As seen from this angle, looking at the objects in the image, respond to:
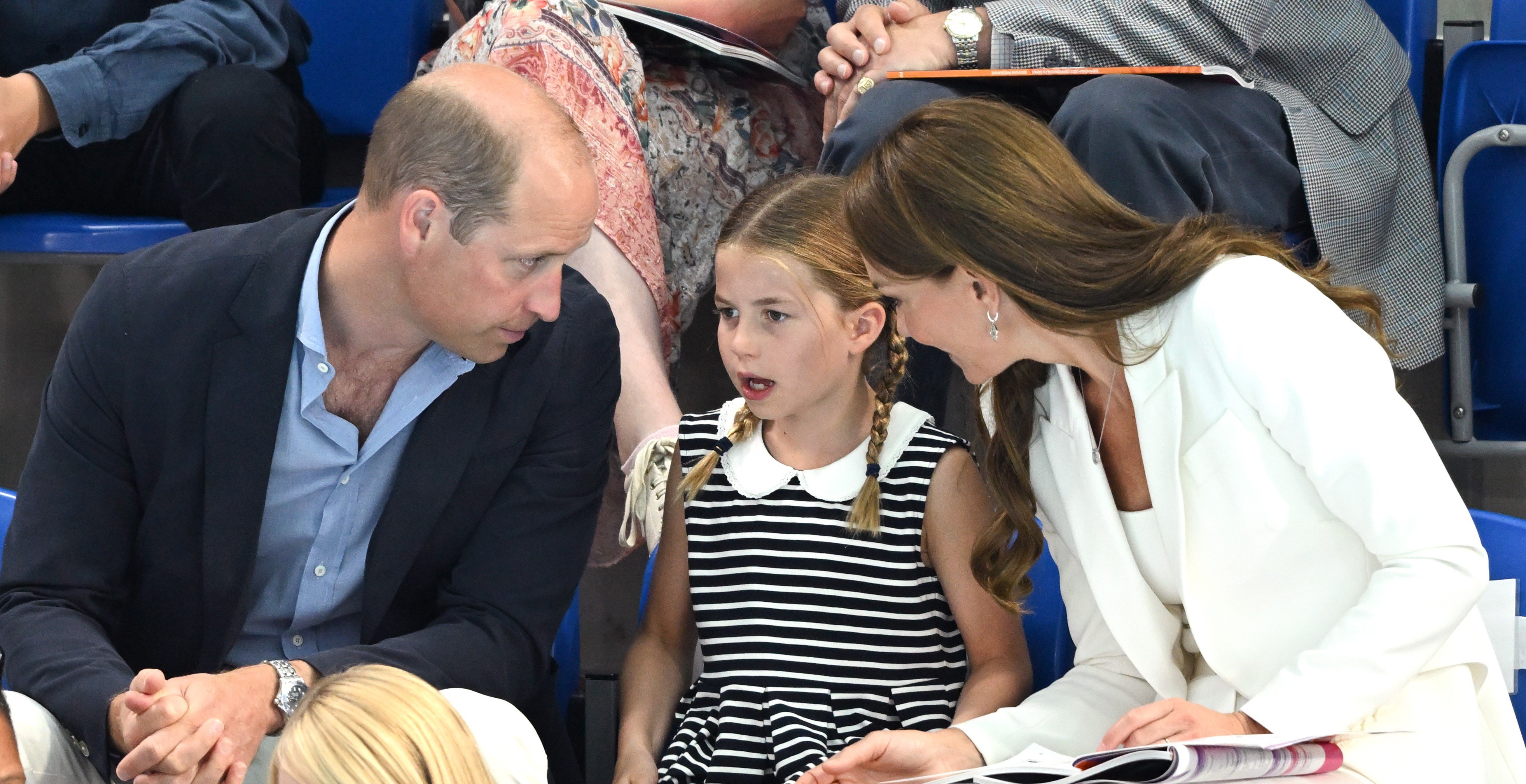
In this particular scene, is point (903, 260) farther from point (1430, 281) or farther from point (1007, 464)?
point (1430, 281)

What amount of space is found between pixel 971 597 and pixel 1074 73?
30.3 inches

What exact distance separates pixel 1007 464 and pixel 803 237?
0.40 metres

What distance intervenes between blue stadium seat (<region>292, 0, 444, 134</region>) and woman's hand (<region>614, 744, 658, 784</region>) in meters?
1.59

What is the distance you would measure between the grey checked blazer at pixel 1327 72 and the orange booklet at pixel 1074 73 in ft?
0.27

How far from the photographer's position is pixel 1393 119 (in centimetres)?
228

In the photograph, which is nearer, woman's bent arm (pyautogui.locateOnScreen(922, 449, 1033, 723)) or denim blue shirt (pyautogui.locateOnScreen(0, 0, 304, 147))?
woman's bent arm (pyautogui.locateOnScreen(922, 449, 1033, 723))

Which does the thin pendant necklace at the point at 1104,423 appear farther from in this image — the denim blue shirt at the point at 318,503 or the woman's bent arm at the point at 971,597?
the denim blue shirt at the point at 318,503

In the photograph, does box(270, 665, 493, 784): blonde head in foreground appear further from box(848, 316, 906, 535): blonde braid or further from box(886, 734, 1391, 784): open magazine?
box(848, 316, 906, 535): blonde braid

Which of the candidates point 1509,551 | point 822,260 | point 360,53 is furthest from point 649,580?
point 360,53

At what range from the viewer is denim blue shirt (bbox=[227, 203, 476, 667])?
1766mm

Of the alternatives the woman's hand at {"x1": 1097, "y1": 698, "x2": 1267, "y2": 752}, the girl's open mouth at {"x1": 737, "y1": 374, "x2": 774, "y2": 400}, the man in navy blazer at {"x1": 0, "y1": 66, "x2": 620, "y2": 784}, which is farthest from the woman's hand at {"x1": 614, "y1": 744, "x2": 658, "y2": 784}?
the woman's hand at {"x1": 1097, "y1": 698, "x2": 1267, "y2": 752}

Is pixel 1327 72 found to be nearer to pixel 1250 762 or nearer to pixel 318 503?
pixel 1250 762

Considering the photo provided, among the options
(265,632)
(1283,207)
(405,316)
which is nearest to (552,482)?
(405,316)

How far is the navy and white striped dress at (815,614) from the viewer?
182cm
